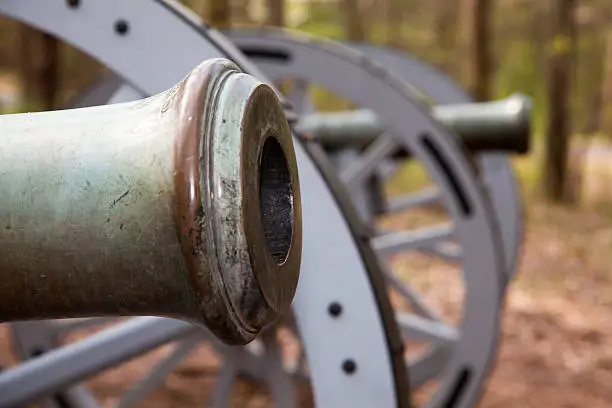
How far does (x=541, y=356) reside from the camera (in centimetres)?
491

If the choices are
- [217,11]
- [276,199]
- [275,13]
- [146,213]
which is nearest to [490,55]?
[275,13]

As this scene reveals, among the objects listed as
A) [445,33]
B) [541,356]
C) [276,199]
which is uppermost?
[276,199]

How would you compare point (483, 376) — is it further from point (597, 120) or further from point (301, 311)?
point (597, 120)

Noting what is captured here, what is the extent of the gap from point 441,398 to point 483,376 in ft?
0.61

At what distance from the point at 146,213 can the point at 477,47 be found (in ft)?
30.1

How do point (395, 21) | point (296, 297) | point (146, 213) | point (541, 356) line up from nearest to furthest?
1. point (146, 213)
2. point (296, 297)
3. point (541, 356)
4. point (395, 21)

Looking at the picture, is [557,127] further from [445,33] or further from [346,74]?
[445,33]

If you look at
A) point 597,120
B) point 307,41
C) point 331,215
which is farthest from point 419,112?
point 597,120

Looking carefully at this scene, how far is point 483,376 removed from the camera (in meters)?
3.33

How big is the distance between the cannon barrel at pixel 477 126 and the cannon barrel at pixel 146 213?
3301 mm

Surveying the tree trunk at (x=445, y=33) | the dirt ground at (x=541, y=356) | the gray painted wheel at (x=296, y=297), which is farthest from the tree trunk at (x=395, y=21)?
the gray painted wheel at (x=296, y=297)

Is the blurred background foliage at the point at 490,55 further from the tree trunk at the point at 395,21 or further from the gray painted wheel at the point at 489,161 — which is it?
the gray painted wheel at the point at 489,161

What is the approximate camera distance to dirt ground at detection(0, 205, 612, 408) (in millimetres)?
4227

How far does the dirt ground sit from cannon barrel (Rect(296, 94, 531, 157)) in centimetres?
124
